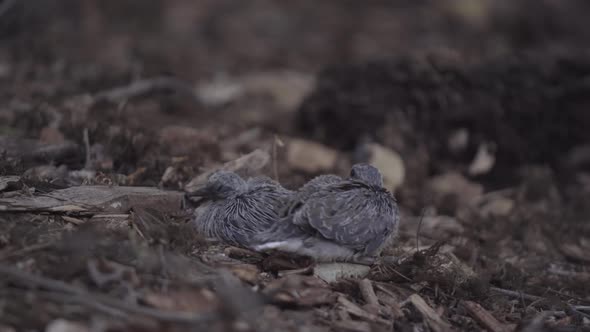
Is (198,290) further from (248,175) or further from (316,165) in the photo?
(316,165)

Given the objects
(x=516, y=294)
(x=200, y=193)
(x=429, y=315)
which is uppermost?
(x=200, y=193)

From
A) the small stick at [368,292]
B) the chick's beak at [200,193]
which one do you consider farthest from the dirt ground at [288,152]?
the chick's beak at [200,193]

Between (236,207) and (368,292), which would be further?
(236,207)

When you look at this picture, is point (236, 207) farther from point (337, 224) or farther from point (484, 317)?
point (484, 317)

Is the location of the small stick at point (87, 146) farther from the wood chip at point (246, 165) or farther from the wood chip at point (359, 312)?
the wood chip at point (359, 312)

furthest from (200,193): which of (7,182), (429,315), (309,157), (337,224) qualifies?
(309,157)
